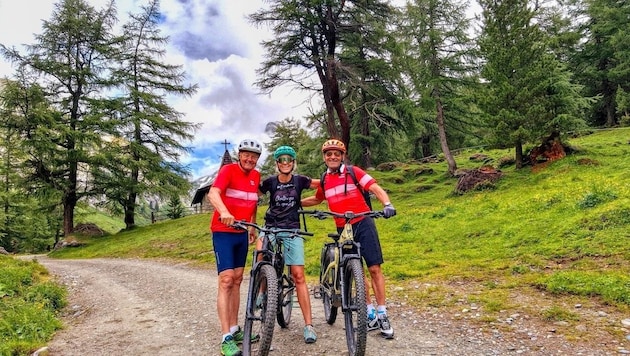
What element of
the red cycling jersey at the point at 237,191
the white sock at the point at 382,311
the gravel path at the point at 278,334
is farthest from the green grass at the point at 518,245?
the red cycling jersey at the point at 237,191

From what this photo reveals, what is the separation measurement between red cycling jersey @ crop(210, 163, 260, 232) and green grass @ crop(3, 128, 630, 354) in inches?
137

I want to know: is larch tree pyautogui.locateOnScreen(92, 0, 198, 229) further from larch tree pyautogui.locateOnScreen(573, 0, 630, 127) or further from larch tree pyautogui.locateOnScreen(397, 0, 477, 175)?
larch tree pyautogui.locateOnScreen(573, 0, 630, 127)

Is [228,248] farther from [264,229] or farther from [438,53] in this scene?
[438,53]

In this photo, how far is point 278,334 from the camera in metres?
5.06

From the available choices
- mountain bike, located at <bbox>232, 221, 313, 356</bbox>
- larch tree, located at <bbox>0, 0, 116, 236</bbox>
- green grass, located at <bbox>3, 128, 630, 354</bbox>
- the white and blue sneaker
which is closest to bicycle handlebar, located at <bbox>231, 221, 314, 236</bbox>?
mountain bike, located at <bbox>232, 221, 313, 356</bbox>

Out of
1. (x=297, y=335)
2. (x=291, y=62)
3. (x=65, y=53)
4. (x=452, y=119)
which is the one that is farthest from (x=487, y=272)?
(x=65, y=53)

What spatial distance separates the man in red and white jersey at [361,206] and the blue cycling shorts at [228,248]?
1.28 m

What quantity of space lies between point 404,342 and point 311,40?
20671 millimetres

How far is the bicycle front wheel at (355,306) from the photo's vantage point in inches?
150

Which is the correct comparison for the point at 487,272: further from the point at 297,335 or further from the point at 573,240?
the point at 297,335

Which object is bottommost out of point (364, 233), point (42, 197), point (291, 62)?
point (364, 233)

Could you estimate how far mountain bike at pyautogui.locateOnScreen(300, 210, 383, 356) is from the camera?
3.85 m

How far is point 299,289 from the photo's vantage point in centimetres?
456

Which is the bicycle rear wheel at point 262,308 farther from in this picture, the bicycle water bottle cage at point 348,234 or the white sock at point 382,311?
the white sock at point 382,311
